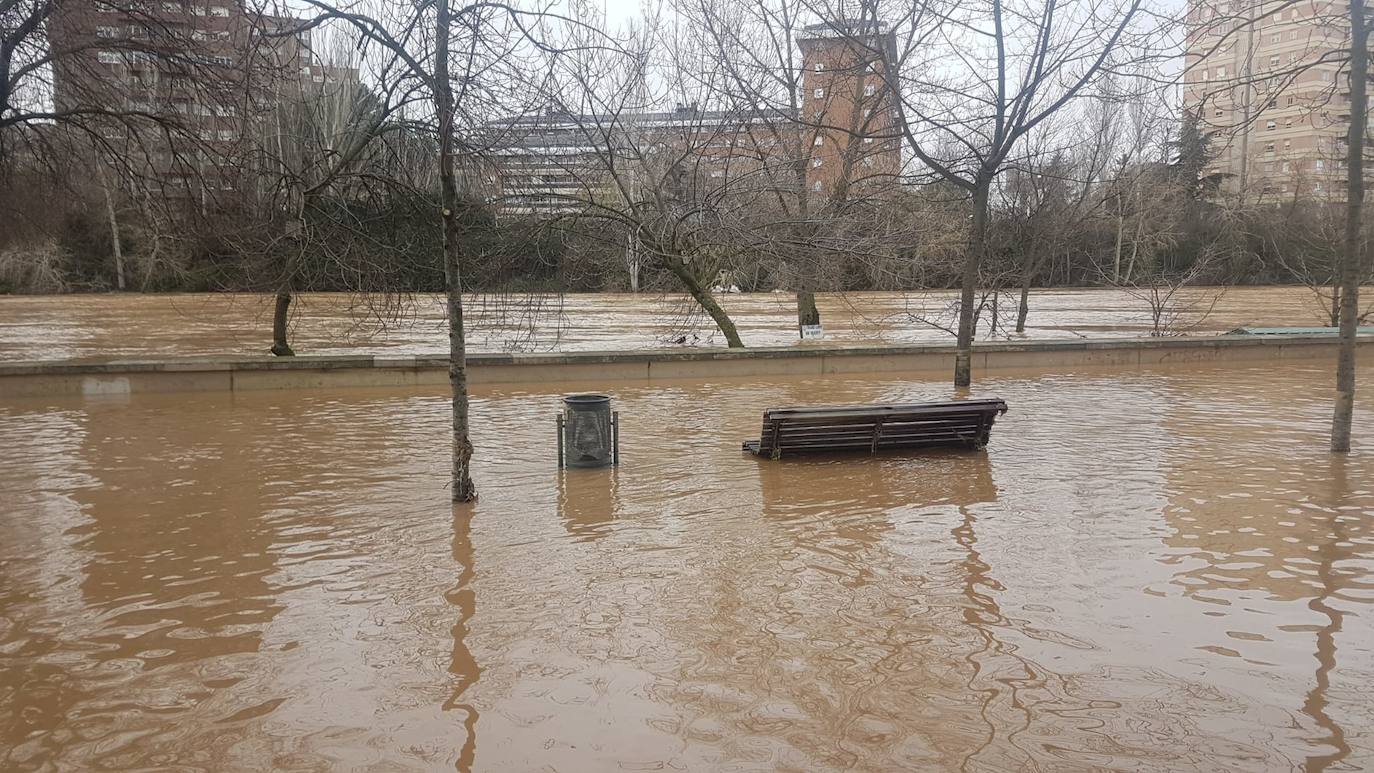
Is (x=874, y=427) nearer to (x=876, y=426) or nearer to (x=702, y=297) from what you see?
(x=876, y=426)

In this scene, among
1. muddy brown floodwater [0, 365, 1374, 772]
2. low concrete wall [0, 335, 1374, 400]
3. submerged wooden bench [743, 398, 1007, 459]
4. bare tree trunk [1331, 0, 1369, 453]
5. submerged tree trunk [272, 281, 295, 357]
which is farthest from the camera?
submerged tree trunk [272, 281, 295, 357]

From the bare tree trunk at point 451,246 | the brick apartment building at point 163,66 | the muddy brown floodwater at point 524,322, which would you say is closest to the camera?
the bare tree trunk at point 451,246

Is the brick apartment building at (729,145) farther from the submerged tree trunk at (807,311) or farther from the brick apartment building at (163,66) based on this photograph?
the brick apartment building at (163,66)

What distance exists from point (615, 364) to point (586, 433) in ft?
25.9

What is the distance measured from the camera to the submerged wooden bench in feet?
31.8

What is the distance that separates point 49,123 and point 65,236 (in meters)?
56.8

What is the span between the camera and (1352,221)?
367 inches

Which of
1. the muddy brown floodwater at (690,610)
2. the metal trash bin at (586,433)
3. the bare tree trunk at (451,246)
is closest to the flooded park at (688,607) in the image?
the muddy brown floodwater at (690,610)

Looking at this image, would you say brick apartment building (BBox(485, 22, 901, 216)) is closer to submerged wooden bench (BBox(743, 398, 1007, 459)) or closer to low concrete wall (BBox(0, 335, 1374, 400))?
low concrete wall (BBox(0, 335, 1374, 400))

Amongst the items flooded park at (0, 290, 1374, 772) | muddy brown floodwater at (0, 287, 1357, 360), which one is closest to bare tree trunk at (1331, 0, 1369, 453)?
flooded park at (0, 290, 1374, 772)

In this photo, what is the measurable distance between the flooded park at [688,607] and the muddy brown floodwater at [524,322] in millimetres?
7887

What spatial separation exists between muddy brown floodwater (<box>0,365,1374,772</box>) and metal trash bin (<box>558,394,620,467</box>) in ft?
0.79

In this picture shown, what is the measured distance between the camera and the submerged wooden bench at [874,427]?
970 cm

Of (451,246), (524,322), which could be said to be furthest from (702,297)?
(524,322)
